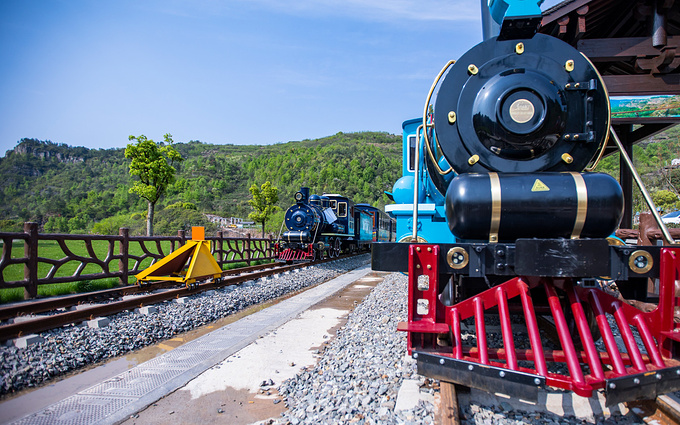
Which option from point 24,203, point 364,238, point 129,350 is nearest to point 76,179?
point 24,203

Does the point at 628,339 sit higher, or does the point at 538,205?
the point at 538,205

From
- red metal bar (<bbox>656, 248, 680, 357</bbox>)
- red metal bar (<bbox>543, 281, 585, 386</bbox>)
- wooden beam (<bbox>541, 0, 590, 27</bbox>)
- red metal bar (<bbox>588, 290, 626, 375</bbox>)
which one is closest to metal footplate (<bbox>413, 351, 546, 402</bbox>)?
red metal bar (<bbox>543, 281, 585, 386</bbox>)

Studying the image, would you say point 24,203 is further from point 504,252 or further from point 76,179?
point 504,252

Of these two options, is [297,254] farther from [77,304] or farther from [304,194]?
[77,304]

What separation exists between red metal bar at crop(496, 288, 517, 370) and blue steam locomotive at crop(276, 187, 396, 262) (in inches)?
504

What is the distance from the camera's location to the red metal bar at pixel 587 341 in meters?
2.47

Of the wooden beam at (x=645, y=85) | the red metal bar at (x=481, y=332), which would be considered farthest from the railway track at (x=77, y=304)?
the wooden beam at (x=645, y=85)

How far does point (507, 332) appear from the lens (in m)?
2.74

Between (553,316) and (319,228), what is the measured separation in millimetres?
14565

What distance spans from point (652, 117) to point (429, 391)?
7.79 meters

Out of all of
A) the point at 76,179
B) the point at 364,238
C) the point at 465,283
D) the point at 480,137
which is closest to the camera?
the point at 480,137

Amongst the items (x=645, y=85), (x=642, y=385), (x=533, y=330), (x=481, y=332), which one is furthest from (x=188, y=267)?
(x=645, y=85)

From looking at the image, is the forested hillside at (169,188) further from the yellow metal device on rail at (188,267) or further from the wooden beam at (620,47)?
the wooden beam at (620,47)

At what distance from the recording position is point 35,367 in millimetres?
4066
